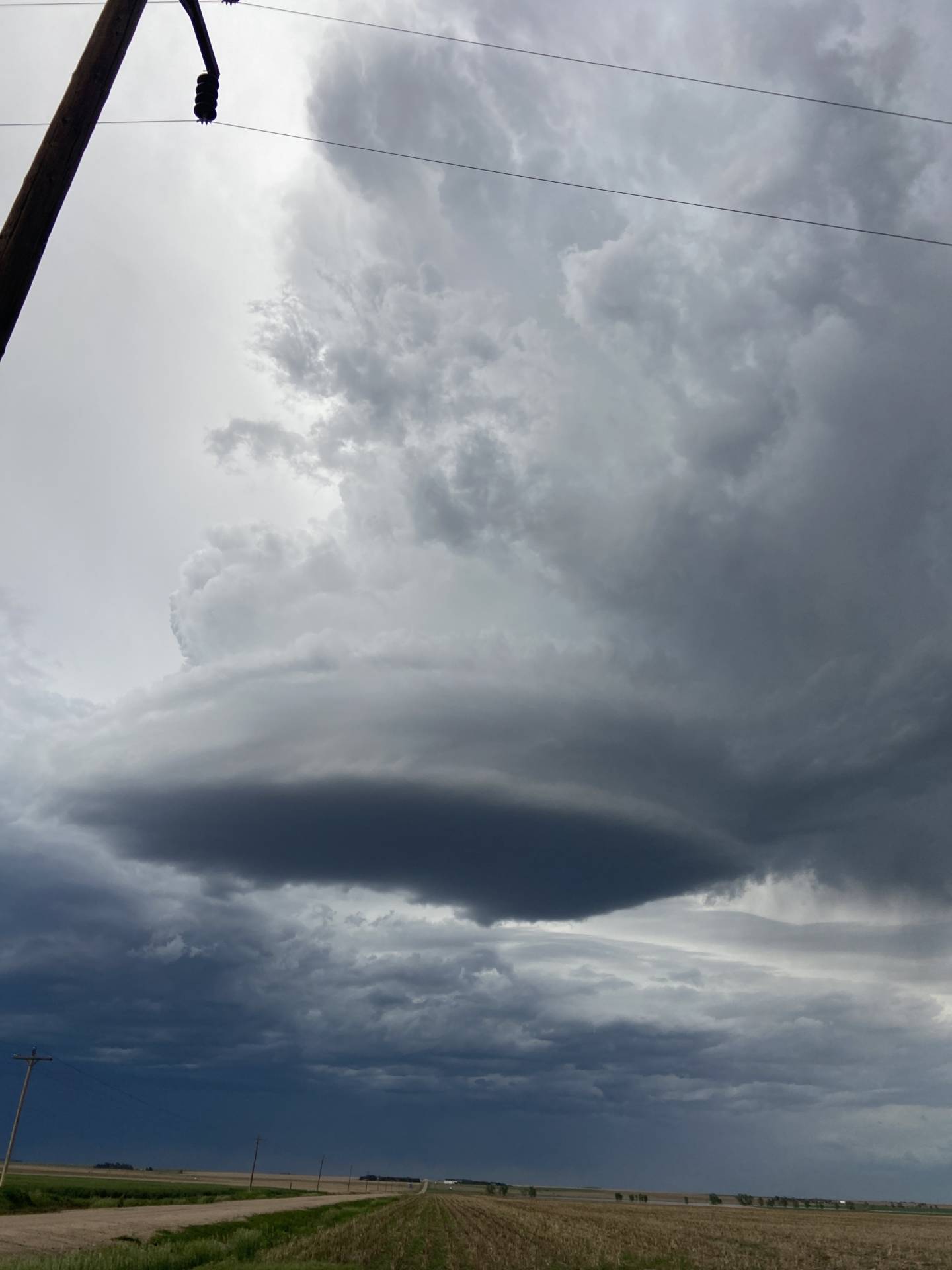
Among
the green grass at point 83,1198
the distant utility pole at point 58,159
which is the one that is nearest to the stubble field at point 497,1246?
the green grass at point 83,1198

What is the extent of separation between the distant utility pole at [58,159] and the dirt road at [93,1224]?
148ft

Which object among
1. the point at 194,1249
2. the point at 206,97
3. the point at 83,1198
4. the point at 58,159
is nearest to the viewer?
the point at 58,159

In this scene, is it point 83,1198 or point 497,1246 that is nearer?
point 497,1246

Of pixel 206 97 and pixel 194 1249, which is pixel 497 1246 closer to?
pixel 194 1249

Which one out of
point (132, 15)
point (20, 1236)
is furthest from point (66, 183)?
point (20, 1236)

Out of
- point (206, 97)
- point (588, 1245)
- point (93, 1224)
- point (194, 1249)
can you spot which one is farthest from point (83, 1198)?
point (206, 97)

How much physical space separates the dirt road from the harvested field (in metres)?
9.74

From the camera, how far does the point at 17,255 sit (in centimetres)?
845

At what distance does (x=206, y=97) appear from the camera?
37.3ft

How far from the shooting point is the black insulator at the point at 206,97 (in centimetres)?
1135

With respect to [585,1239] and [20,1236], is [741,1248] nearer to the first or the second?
[585,1239]

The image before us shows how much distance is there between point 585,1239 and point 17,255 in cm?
7449

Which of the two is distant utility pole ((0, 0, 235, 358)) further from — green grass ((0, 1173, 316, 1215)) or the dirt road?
green grass ((0, 1173, 316, 1215))

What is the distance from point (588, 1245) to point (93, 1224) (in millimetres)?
32373
